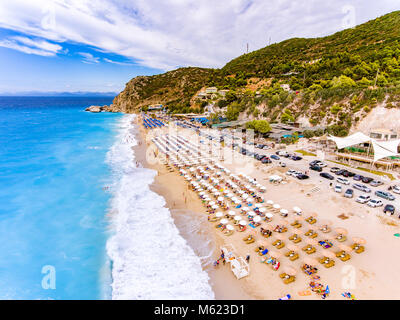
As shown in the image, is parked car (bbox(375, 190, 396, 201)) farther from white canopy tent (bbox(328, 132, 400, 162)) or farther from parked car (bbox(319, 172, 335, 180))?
white canopy tent (bbox(328, 132, 400, 162))

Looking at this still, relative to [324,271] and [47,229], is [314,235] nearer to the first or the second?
[324,271]

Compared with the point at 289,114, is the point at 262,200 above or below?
below

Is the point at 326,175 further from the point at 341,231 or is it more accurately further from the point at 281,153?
the point at 341,231

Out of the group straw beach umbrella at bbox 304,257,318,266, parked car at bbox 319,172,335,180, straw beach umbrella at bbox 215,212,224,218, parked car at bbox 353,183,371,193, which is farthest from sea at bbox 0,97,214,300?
parked car at bbox 319,172,335,180

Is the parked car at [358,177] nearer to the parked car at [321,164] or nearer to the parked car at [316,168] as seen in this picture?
the parked car at [316,168]

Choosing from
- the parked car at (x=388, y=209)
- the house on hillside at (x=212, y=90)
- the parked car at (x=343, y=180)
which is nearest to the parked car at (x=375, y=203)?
the parked car at (x=388, y=209)
